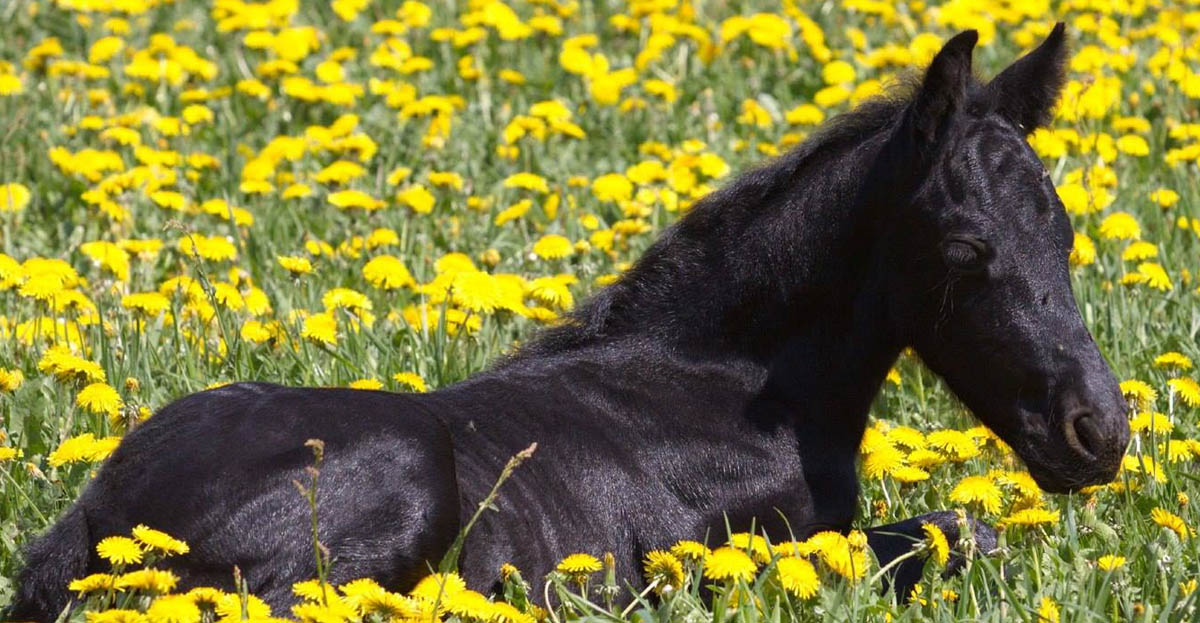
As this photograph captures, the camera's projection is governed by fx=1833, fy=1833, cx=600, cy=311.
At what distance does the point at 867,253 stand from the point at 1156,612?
1.20 m

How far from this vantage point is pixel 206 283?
19.3 ft

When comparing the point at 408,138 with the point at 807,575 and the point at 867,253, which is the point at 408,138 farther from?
the point at 807,575

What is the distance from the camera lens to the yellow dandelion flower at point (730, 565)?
154 inches

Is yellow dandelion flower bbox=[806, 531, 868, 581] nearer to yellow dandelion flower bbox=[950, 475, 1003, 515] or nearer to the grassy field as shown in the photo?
the grassy field

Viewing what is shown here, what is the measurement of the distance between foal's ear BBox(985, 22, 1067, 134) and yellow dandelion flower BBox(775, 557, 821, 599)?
1488 mm

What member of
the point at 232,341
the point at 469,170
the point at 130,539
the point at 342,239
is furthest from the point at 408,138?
the point at 130,539

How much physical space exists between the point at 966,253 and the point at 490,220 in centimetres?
404

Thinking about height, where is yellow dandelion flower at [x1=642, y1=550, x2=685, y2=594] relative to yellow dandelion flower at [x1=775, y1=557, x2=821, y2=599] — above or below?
below

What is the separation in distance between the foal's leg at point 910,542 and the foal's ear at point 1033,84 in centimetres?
109

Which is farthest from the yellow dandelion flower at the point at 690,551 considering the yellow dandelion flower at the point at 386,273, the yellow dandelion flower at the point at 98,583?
the yellow dandelion flower at the point at 386,273

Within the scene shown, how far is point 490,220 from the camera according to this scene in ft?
27.4

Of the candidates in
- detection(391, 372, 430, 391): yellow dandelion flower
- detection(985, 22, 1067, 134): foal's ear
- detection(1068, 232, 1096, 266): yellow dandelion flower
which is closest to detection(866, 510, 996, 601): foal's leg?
detection(985, 22, 1067, 134): foal's ear

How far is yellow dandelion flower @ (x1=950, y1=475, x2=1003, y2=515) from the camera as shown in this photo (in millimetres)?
4512

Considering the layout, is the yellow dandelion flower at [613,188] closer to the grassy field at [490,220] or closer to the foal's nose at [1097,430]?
the grassy field at [490,220]
